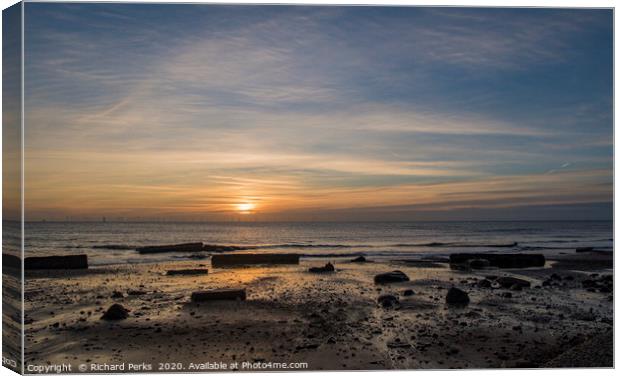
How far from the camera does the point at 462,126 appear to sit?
8148 millimetres

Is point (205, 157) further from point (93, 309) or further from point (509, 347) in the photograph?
point (509, 347)

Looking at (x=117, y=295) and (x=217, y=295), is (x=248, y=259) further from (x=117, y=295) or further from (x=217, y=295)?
(x=217, y=295)

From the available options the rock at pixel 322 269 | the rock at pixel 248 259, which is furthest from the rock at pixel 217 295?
the rock at pixel 248 259

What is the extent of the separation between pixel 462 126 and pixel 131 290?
23.5ft

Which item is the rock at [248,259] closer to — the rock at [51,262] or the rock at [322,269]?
the rock at [322,269]

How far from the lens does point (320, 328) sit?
699 cm

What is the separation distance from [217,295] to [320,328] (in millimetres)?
2466

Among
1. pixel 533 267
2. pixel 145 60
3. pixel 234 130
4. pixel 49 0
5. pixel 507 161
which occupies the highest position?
pixel 49 0

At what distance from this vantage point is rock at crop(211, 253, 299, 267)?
15570 millimetres

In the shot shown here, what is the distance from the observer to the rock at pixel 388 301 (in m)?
8.60

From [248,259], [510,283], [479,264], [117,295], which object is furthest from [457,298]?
[248,259]

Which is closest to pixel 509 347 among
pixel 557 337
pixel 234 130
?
pixel 557 337

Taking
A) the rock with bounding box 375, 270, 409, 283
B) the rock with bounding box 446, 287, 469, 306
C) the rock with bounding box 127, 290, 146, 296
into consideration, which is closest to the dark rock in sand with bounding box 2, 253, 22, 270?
the rock with bounding box 127, 290, 146, 296

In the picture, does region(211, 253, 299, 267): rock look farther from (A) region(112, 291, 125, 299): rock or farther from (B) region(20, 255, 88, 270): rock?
(A) region(112, 291, 125, 299): rock
